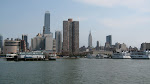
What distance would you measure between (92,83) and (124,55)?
154 meters

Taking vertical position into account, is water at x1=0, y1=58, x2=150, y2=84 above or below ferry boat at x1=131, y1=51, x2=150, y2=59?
below

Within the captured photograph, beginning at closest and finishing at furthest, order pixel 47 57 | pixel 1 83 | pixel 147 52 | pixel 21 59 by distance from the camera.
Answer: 1. pixel 1 83
2. pixel 21 59
3. pixel 47 57
4. pixel 147 52

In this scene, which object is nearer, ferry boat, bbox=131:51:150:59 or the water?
the water

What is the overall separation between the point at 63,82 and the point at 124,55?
154349 millimetres

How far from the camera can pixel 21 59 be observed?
5025 inches

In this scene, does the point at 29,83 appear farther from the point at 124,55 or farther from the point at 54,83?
the point at 124,55

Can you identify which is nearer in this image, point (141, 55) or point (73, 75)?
point (73, 75)

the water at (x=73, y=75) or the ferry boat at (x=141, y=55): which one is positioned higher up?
the ferry boat at (x=141, y=55)

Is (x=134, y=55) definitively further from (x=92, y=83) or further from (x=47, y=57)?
(x=92, y=83)

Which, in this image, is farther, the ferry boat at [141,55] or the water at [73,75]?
the ferry boat at [141,55]

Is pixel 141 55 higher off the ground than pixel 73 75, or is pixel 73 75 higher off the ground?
pixel 141 55

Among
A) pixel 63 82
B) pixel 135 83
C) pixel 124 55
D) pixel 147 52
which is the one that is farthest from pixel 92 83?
pixel 124 55

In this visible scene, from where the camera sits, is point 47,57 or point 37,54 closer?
point 37,54

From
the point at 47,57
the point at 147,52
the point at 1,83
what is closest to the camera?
the point at 1,83
